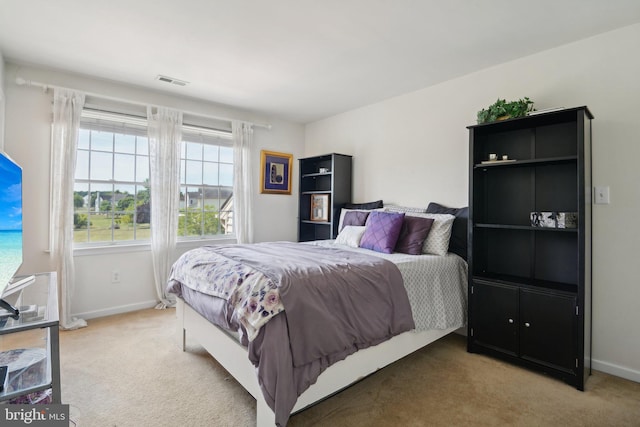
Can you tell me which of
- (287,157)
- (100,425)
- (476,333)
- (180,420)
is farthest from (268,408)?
(287,157)

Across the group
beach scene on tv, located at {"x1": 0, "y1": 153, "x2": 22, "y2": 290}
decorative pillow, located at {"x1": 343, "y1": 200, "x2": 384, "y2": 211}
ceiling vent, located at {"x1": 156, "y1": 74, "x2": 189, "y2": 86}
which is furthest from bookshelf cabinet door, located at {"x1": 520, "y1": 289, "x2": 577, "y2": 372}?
ceiling vent, located at {"x1": 156, "y1": 74, "x2": 189, "y2": 86}

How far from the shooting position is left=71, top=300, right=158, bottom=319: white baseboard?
3.20m

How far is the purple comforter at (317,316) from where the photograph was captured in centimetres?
147

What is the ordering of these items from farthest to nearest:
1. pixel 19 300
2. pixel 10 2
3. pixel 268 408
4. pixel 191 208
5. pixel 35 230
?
pixel 191 208 < pixel 35 230 < pixel 10 2 < pixel 19 300 < pixel 268 408

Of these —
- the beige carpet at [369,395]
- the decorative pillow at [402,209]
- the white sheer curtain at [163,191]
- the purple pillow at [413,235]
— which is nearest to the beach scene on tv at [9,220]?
the beige carpet at [369,395]

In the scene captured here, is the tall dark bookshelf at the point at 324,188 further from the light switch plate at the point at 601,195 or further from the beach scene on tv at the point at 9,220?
the beach scene on tv at the point at 9,220

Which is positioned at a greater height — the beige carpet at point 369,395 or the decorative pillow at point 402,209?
the decorative pillow at point 402,209

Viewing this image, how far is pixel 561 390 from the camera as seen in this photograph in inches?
79.4

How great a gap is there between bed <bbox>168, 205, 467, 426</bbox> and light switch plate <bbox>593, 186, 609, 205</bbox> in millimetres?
1064

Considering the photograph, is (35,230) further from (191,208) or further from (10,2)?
(10,2)

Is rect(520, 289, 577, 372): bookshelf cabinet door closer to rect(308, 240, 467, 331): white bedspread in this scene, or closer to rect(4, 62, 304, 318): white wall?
rect(308, 240, 467, 331): white bedspread

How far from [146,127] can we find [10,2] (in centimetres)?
161

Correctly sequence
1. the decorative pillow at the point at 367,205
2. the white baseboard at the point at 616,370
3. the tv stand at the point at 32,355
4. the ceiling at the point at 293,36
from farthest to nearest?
the decorative pillow at the point at 367,205
the white baseboard at the point at 616,370
the ceiling at the point at 293,36
the tv stand at the point at 32,355

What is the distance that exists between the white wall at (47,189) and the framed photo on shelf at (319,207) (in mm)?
1544
